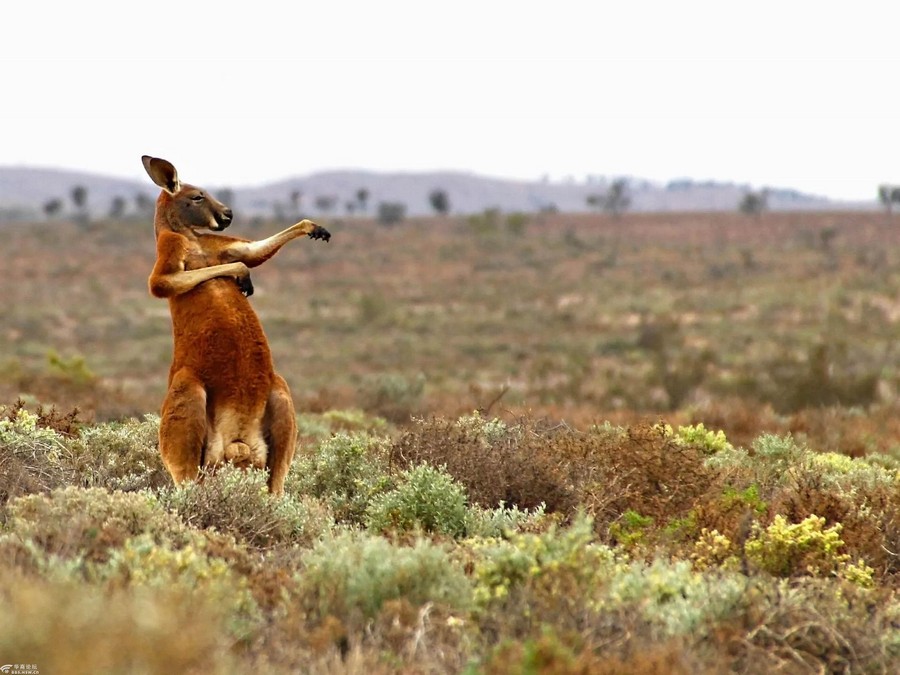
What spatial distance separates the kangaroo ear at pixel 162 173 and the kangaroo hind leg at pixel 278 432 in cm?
142

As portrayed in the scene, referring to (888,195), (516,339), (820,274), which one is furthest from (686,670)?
(888,195)

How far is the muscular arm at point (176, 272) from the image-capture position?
7113mm

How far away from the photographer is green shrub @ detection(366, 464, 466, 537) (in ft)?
22.9

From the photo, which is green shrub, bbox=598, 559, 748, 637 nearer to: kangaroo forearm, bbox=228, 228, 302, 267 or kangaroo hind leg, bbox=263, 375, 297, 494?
kangaroo hind leg, bbox=263, 375, 297, 494

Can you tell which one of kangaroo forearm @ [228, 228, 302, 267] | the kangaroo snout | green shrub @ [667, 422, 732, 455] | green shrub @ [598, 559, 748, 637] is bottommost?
green shrub @ [667, 422, 732, 455]

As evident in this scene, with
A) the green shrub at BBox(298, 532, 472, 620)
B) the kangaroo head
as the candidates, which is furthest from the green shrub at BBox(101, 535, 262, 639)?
the kangaroo head

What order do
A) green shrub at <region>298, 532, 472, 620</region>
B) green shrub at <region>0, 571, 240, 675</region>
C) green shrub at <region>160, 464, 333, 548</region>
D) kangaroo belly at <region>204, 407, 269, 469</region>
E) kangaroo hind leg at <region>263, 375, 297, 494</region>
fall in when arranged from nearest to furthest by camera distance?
green shrub at <region>0, 571, 240, 675</region>, green shrub at <region>298, 532, 472, 620</region>, green shrub at <region>160, 464, 333, 548</region>, kangaroo belly at <region>204, 407, 269, 469</region>, kangaroo hind leg at <region>263, 375, 297, 494</region>

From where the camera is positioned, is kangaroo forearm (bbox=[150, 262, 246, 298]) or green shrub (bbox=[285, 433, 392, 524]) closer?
kangaroo forearm (bbox=[150, 262, 246, 298])

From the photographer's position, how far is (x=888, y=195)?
277ft

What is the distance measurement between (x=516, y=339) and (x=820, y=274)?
18906 millimetres

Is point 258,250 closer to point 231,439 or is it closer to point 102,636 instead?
point 231,439

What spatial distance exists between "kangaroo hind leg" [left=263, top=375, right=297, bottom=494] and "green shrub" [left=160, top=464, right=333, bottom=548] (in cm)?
38

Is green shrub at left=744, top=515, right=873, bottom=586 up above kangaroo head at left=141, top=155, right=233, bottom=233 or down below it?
below

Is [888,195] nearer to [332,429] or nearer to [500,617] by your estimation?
[332,429]
